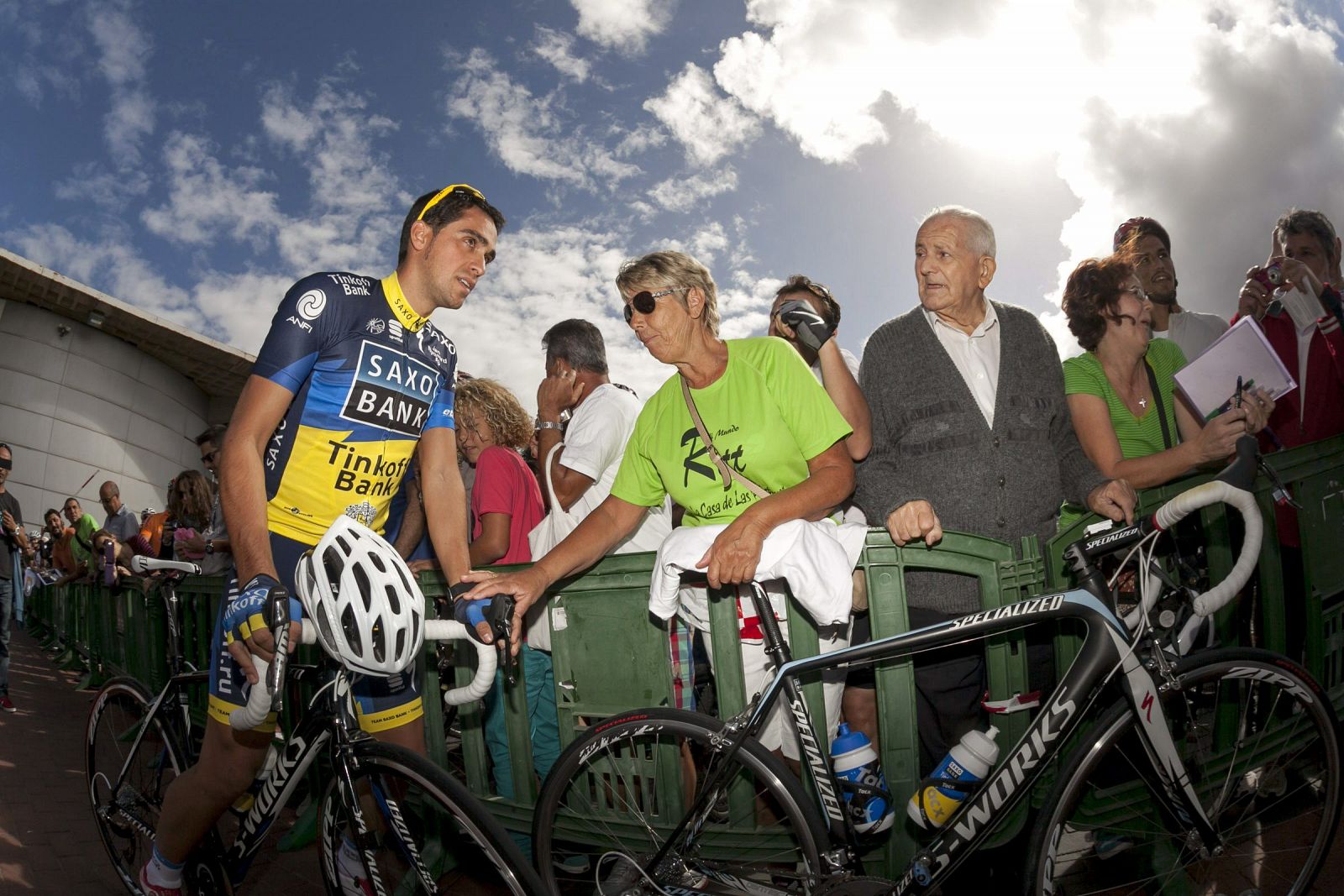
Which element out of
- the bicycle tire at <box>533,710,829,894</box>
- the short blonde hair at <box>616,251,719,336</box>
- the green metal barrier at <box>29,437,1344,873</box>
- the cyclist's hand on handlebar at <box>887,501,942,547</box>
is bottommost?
the bicycle tire at <box>533,710,829,894</box>

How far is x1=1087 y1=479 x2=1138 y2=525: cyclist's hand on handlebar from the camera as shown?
104 inches

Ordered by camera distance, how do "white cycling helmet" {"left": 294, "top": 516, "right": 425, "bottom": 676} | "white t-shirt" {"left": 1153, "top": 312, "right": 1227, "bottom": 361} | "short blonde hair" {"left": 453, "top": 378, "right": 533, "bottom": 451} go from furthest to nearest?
"short blonde hair" {"left": 453, "top": 378, "right": 533, "bottom": 451}
"white t-shirt" {"left": 1153, "top": 312, "right": 1227, "bottom": 361}
"white cycling helmet" {"left": 294, "top": 516, "right": 425, "bottom": 676}

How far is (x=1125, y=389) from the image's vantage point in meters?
3.30

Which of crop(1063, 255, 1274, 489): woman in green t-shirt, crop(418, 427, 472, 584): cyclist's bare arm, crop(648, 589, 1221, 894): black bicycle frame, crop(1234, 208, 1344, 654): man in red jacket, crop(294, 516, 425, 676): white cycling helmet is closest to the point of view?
crop(294, 516, 425, 676): white cycling helmet

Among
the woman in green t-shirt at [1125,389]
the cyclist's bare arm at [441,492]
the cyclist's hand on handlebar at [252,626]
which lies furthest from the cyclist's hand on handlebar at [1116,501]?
the cyclist's hand on handlebar at [252,626]

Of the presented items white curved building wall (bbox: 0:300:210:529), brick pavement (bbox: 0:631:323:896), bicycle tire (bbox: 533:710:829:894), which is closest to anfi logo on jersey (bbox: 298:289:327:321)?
bicycle tire (bbox: 533:710:829:894)

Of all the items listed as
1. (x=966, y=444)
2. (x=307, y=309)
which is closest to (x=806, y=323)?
(x=966, y=444)

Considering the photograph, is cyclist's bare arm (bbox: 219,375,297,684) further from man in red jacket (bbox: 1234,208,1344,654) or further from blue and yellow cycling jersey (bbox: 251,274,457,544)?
man in red jacket (bbox: 1234,208,1344,654)

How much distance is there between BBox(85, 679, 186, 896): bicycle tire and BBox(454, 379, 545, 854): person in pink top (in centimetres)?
122

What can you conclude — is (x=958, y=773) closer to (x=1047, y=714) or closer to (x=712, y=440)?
(x=1047, y=714)

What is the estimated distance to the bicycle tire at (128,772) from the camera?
10.7 ft

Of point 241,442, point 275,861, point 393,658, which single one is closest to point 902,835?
point 393,658

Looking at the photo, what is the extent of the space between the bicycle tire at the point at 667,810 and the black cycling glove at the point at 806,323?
140cm

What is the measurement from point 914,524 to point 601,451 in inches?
72.0
